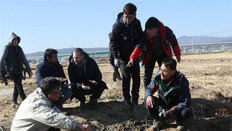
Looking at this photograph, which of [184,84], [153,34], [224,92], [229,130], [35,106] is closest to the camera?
[35,106]

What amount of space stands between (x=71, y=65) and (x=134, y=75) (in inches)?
51.2

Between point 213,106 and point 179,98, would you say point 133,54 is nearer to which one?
point 179,98

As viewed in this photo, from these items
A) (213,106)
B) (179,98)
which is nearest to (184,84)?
(179,98)

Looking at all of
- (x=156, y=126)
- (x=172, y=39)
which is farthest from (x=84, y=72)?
(x=172, y=39)

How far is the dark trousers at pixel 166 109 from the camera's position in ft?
10.1

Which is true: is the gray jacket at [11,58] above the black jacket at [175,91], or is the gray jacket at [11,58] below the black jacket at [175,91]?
above

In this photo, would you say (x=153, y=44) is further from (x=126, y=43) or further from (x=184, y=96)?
(x=184, y=96)

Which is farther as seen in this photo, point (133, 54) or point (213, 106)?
point (213, 106)

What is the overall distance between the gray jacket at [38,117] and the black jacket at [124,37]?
1.96 m

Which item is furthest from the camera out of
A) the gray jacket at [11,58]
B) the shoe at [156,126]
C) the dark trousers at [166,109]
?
the gray jacket at [11,58]

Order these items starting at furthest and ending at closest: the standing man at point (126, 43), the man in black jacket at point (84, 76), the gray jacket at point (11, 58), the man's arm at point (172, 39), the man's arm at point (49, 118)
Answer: the gray jacket at point (11, 58) → the man in black jacket at point (84, 76) → the man's arm at point (172, 39) → the standing man at point (126, 43) → the man's arm at point (49, 118)

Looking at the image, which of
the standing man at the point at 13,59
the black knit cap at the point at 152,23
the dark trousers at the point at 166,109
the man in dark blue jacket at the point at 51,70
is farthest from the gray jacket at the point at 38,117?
the standing man at the point at 13,59

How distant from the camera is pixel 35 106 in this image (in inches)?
91.7

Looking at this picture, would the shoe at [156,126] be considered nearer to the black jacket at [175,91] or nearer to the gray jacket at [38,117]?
the black jacket at [175,91]
